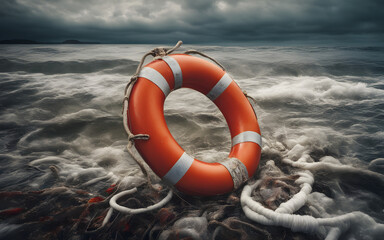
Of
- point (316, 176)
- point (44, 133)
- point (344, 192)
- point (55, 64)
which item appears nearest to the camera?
point (344, 192)

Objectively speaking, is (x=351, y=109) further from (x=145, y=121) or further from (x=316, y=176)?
(x=145, y=121)

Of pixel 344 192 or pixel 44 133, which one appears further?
pixel 44 133

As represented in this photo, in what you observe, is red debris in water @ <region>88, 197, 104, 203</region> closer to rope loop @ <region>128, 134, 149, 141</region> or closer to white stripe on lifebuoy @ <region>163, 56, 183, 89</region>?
rope loop @ <region>128, 134, 149, 141</region>

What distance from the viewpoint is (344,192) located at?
177 cm

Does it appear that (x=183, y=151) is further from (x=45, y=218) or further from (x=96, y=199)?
(x=45, y=218)

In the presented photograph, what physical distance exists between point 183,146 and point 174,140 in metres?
1.03

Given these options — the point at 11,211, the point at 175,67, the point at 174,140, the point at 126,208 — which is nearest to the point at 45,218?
the point at 11,211

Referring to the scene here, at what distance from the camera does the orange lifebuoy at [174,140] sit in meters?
1.56

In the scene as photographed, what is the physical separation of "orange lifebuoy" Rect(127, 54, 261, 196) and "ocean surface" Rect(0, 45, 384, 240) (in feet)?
0.55

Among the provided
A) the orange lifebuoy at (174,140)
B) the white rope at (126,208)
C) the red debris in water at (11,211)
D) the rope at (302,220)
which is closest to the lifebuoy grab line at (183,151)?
the orange lifebuoy at (174,140)

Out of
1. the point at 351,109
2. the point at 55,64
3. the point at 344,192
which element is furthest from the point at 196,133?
the point at 55,64

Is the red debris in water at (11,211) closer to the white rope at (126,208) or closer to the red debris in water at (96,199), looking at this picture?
the red debris in water at (96,199)

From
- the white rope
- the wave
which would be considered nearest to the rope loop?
the white rope

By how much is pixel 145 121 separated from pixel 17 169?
147cm
